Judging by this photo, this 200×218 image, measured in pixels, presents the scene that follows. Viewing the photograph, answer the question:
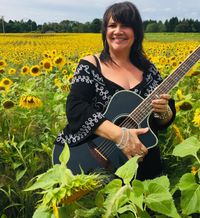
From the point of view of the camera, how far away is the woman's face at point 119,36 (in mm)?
1842

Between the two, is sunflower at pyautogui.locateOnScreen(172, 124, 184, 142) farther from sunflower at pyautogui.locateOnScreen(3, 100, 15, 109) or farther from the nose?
sunflower at pyautogui.locateOnScreen(3, 100, 15, 109)

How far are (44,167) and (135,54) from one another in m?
0.71

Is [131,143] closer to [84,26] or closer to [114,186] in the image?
[114,186]

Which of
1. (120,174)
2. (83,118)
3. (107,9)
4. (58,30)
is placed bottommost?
(58,30)

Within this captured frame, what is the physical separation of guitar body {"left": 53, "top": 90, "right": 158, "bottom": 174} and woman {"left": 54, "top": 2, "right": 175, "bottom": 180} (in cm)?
3

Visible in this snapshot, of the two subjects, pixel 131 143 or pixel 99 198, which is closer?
pixel 99 198

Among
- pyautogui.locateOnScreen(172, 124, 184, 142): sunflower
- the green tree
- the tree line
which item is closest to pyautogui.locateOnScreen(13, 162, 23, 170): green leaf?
pyautogui.locateOnScreen(172, 124, 184, 142): sunflower

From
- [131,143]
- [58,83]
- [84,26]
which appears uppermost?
[131,143]

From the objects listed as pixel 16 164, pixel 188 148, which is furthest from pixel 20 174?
pixel 188 148

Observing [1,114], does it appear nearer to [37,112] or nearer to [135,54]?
[37,112]

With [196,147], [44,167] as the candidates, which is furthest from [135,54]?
[196,147]

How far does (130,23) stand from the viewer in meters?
1.84

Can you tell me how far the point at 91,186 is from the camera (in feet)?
2.97

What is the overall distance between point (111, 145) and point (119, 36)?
1.50 feet
